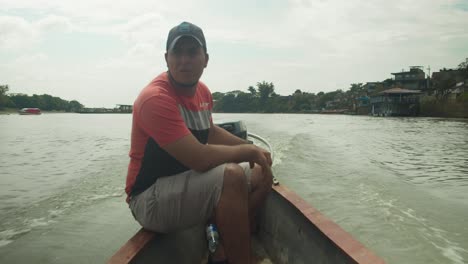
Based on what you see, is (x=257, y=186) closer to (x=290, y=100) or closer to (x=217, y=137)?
(x=217, y=137)

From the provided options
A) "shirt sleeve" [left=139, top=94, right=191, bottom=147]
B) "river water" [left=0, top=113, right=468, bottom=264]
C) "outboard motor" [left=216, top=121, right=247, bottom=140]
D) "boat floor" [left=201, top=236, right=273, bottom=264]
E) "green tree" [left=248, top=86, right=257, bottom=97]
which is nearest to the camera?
"shirt sleeve" [left=139, top=94, right=191, bottom=147]

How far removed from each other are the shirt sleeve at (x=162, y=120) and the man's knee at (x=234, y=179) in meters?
0.30

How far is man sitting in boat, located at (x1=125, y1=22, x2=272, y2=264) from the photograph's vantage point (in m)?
1.63

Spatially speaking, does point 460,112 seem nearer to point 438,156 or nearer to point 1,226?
point 438,156

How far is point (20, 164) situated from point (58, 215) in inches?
218

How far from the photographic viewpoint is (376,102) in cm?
5491

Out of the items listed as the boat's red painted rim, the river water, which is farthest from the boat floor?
the river water

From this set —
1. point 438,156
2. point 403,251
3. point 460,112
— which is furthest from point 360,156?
point 460,112

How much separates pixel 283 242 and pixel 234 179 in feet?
2.85

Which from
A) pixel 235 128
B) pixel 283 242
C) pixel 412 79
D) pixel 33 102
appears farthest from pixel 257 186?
pixel 33 102

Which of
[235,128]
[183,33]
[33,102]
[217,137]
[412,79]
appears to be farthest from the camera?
[33,102]

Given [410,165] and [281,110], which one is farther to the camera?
[281,110]

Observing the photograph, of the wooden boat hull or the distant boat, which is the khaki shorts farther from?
the distant boat

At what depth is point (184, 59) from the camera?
73.9 inches
